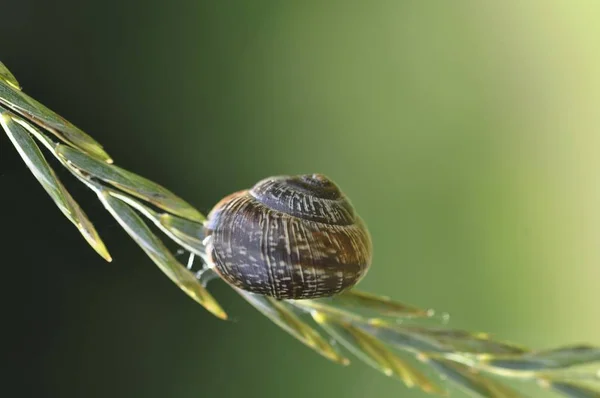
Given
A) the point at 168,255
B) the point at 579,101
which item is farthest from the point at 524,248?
the point at 168,255

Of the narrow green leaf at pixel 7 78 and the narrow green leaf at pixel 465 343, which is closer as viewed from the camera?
the narrow green leaf at pixel 7 78

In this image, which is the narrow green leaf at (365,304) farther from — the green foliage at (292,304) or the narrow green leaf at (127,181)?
Answer: the narrow green leaf at (127,181)

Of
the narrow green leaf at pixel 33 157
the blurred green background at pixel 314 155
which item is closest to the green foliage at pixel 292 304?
the narrow green leaf at pixel 33 157

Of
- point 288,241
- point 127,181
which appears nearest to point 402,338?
point 288,241

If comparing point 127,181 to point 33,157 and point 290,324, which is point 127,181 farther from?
point 290,324

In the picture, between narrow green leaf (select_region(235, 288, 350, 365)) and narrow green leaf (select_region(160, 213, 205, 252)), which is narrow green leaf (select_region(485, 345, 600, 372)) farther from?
narrow green leaf (select_region(160, 213, 205, 252))

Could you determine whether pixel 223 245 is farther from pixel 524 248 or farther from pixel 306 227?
pixel 524 248
